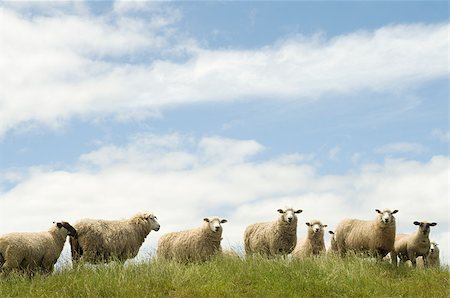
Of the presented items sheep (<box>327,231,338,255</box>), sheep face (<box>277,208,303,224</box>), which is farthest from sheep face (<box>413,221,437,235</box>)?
sheep face (<box>277,208,303,224</box>)

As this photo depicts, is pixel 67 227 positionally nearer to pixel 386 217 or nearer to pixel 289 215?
pixel 289 215

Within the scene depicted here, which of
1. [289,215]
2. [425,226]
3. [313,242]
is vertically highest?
[289,215]

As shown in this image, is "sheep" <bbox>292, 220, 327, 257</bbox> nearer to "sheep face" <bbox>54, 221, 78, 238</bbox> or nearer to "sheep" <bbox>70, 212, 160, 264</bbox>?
"sheep" <bbox>70, 212, 160, 264</bbox>

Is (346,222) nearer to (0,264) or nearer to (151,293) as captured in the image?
(151,293)

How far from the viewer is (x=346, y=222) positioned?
2306 centimetres

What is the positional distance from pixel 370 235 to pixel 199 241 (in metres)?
5.95

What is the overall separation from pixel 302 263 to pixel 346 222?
4668 mm

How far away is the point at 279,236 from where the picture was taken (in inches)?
883

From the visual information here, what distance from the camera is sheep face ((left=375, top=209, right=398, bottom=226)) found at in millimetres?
21377

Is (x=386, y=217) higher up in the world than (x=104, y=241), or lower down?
higher up

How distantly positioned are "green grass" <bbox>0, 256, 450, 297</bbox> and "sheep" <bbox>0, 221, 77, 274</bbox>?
57 cm

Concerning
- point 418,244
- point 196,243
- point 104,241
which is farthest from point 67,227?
point 418,244


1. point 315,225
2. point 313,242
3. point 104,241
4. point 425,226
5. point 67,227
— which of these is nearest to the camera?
point 67,227

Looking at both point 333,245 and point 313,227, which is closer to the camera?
point 313,227
